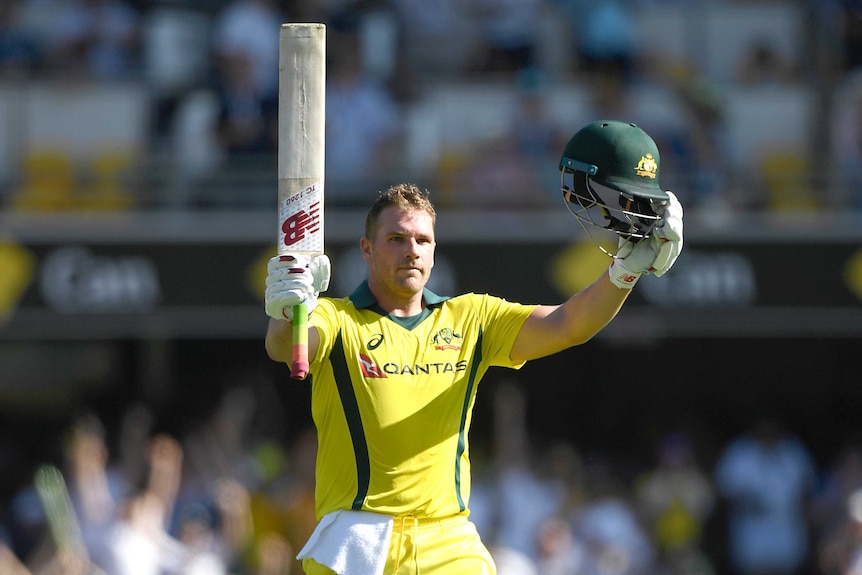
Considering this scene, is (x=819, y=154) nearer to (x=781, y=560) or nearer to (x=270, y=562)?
(x=781, y=560)

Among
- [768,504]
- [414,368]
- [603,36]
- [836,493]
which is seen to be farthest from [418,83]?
[414,368]

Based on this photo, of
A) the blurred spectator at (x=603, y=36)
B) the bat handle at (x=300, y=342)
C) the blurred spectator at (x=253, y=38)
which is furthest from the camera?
the blurred spectator at (x=603, y=36)

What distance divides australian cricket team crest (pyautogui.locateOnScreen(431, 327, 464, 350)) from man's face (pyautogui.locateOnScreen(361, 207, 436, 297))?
172 millimetres

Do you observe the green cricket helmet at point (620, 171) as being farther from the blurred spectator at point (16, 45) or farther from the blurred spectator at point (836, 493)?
the blurred spectator at point (16, 45)

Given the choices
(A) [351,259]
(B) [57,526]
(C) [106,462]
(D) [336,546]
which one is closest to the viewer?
(D) [336,546]

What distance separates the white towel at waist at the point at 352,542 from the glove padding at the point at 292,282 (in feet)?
2.43

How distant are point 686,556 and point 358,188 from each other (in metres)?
3.98

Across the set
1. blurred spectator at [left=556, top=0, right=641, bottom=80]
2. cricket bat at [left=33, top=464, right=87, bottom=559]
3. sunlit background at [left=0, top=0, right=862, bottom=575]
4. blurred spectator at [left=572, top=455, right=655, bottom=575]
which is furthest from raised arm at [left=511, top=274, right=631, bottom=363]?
blurred spectator at [left=556, top=0, right=641, bottom=80]

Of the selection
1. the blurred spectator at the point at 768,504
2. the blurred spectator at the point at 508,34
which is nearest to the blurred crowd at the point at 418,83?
the blurred spectator at the point at 508,34

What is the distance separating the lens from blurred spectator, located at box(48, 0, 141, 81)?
13695 mm

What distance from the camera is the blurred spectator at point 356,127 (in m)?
12.5

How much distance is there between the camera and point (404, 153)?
41.6 ft

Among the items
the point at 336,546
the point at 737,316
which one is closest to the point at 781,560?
the point at 737,316

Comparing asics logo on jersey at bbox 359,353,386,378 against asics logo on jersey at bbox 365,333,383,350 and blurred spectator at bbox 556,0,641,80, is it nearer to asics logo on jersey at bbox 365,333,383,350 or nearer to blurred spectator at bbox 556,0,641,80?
asics logo on jersey at bbox 365,333,383,350
